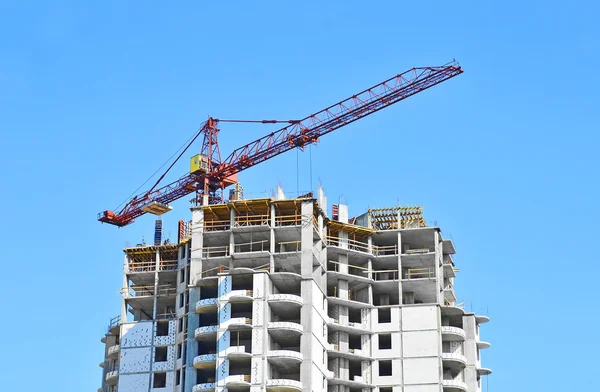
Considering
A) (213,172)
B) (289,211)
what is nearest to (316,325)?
(289,211)

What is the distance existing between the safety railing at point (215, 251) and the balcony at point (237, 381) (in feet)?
63.7

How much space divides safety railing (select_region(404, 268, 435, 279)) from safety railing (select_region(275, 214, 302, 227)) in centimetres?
1922

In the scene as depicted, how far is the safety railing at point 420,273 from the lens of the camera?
168500 mm

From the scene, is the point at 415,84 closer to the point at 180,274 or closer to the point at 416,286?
the point at 416,286

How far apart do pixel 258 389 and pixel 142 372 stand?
21422 millimetres

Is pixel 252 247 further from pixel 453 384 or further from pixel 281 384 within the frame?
pixel 453 384

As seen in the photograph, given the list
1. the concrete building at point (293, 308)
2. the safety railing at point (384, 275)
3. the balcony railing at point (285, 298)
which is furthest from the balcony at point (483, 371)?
the balcony railing at point (285, 298)

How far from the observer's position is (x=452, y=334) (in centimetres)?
16400

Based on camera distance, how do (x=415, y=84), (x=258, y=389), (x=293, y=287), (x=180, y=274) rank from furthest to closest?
(x=415, y=84) < (x=180, y=274) < (x=293, y=287) < (x=258, y=389)

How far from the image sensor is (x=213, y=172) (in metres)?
183

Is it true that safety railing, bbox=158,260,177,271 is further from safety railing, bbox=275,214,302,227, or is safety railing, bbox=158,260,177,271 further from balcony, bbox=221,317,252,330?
balcony, bbox=221,317,252,330

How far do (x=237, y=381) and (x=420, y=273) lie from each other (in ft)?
112

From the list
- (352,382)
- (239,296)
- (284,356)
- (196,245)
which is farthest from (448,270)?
(239,296)

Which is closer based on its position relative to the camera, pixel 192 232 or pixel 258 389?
pixel 258 389
